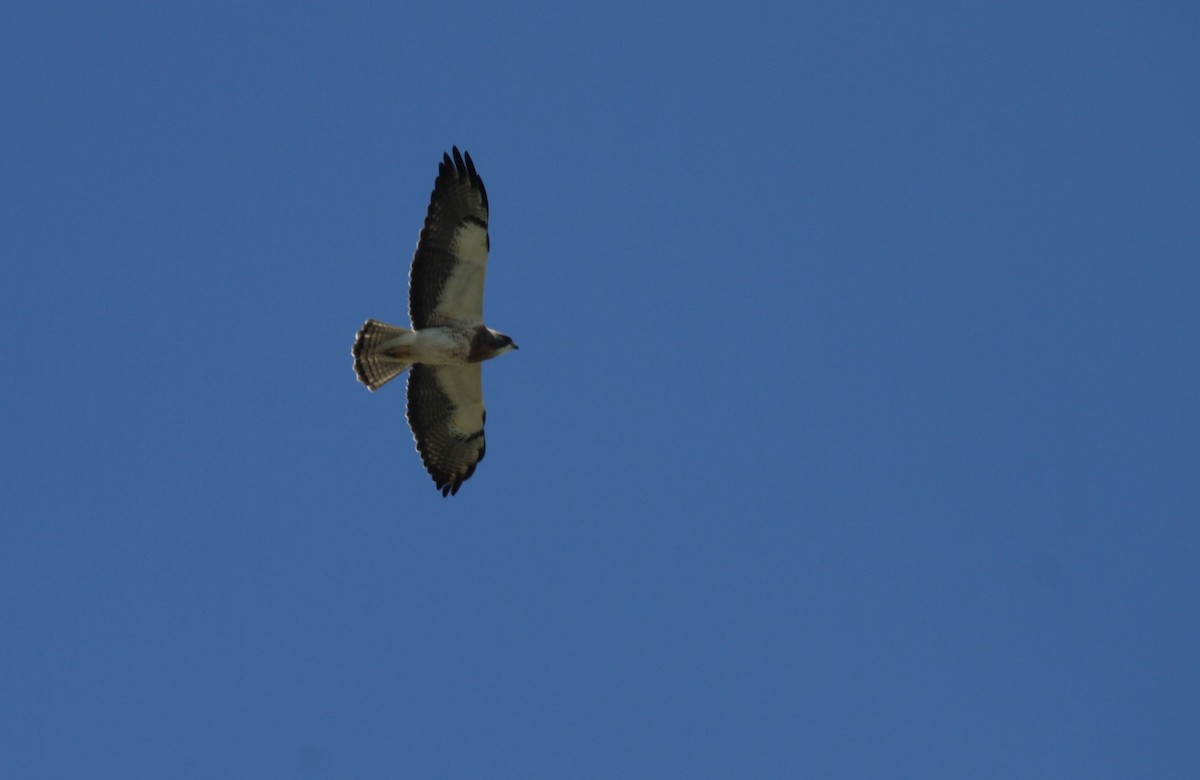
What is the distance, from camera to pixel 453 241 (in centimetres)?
1752

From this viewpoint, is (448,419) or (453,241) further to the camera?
(448,419)

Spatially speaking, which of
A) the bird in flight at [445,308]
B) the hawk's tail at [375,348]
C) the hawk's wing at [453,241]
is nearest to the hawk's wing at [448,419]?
the bird in flight at [445,308]

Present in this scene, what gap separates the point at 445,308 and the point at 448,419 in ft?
5.55

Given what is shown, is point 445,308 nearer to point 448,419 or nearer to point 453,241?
point 453,241

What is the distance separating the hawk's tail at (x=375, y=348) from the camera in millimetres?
17797

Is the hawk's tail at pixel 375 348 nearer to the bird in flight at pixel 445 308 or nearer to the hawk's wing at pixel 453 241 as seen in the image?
the bird in flight at pixel 445 308

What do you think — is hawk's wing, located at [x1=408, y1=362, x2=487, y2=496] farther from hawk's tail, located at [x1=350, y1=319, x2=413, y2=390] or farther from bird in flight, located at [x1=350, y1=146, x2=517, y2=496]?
hawk's tail, located at [x1=350, y1=319, x2=413, y2=390]

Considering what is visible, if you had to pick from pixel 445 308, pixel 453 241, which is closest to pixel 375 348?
pixel 445 308

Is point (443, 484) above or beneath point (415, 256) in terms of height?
beneath

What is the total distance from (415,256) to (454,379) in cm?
164

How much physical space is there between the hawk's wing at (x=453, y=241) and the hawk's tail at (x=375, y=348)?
44 centimetres

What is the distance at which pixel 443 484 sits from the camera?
63.2ft

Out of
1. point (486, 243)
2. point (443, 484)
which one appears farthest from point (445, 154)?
point (443, 484)

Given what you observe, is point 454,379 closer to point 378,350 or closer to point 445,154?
point 378,350
